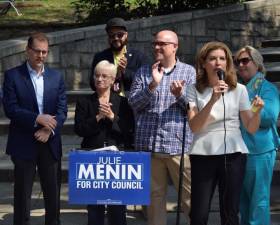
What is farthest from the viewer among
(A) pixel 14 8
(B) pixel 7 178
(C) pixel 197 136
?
(A) pixel 14 8

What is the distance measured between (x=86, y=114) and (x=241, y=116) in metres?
1.39

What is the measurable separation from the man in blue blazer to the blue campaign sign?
737 millimetres

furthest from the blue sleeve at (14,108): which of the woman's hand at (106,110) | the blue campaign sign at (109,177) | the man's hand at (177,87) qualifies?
the man's hand at (177,87)

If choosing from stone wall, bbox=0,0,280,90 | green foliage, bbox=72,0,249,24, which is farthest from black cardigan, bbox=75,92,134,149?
green foliage, bbox=72,0,249,24

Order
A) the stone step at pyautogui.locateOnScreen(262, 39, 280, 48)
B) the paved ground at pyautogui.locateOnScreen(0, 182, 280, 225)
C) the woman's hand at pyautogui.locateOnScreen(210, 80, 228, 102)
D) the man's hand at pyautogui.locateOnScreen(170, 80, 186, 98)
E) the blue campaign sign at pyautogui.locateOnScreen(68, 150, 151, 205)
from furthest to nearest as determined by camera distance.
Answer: the stone step at pyautogui.locateOnScreen(262, 39, 280, 48) → the paved ground at pyautogui.locateOnScreen(0, 182, 280, 225) → the blue campaign sign at pyautogui.locateOnScreen(68, 150, 151, 205) → the man's hand at pyautogui.locateOnScreen(170, 80, 186, 98) → the woman's hand at pyautogui.locateOnScreen(210, 80, 228, 102)

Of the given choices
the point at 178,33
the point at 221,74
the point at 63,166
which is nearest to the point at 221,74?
the point at 221,74

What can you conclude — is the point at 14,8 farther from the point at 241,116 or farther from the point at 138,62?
the point at 241,116

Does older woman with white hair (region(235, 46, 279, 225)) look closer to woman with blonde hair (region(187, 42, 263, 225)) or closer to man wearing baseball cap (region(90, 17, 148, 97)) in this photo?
woman with blonde hair (region(187, 42, 263, 225))

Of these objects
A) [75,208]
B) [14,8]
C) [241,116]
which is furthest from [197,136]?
[14,8]

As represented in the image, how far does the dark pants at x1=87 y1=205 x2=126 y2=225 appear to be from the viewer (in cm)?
633

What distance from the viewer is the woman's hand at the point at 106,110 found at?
6.17 m

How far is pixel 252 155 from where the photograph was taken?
6078 millimetres

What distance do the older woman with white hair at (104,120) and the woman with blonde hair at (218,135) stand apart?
0.91 meters

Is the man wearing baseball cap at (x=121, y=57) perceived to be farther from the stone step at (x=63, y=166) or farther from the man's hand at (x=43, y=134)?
the stone step at (x=63, y=166)
